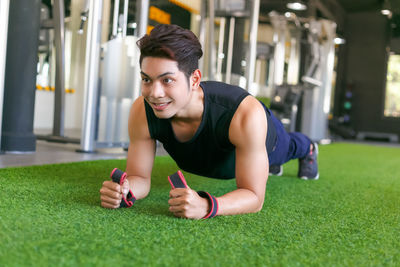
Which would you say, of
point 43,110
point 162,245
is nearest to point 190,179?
point 162,245

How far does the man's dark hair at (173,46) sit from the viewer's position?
115 cm

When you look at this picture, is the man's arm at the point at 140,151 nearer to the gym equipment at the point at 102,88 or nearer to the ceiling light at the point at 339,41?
the gym equipment at the point at 102,88

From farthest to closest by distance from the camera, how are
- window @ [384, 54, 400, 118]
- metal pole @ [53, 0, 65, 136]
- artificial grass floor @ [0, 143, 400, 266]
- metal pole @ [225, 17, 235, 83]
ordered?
window @ [384, 54, 400, 118], metal pole @ [225, 17, 235, 83], metal pole @ [53, 0, 65, 136], artificial grass floor @ [0, 143, 400, 266]

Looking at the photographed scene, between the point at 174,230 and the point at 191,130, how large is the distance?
1.40 feet

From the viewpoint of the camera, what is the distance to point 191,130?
1.41 meters

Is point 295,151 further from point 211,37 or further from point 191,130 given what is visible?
point 211,37

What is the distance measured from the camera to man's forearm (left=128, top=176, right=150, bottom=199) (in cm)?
138

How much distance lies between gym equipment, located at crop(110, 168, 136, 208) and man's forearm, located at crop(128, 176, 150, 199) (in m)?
0.07

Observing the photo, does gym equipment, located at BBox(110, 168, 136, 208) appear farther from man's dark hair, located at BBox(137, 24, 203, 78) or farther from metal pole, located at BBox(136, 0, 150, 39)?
metal pole, located at BBox(136, 0, 150, 39)

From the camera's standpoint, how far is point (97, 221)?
1109mm

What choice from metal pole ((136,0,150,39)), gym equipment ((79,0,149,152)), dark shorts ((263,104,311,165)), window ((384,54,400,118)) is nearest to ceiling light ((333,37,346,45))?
window ((384,54,400,118))

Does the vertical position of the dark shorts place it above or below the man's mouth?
below

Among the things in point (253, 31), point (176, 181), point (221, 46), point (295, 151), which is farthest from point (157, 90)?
point (221, 46)

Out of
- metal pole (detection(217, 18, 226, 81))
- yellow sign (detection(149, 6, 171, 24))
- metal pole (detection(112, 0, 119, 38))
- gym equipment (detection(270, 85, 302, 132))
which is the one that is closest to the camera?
metal pole (detection(112, 0, 119, 38))
